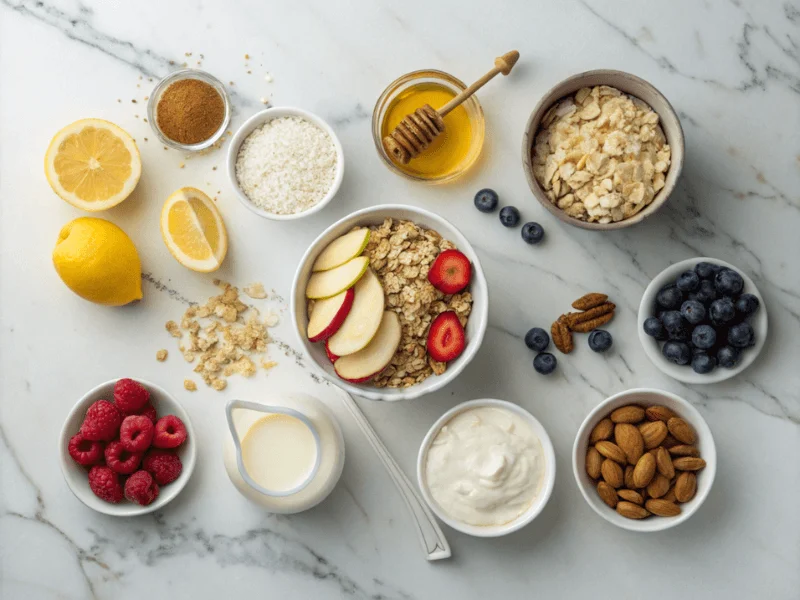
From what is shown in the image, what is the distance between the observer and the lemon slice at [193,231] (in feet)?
4.82

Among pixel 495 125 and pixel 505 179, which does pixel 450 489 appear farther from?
pixel 495 125

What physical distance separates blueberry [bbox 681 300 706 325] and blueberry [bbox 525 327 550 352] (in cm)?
→ 27

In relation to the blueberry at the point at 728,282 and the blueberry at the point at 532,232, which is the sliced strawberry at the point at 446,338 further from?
the blueberry at the point at 728,282

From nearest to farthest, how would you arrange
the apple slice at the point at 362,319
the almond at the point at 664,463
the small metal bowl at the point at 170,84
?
the apple slice at the point at 362,319
the almond at the point at 664,463
the small metal bowl at the point at 170,84

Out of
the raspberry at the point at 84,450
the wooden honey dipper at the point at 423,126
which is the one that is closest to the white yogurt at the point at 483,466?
the wooden honey dipper at the point at 423,126

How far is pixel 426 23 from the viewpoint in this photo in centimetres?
153

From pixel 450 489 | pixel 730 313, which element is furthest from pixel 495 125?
pixel 450 489

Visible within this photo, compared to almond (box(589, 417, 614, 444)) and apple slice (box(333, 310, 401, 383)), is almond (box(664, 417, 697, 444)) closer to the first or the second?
almond (box(589, 417, 614, 444))

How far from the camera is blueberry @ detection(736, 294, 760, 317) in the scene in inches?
55.3

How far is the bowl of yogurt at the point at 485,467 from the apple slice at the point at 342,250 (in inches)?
14.1

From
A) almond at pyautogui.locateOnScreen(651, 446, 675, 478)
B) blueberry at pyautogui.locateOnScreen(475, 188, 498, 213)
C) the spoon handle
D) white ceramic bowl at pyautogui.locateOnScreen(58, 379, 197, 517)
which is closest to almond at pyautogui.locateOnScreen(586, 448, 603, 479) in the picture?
almond at pyautogui.locateOnScreen(651, 446, 675, 478)

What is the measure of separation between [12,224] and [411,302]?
92cm

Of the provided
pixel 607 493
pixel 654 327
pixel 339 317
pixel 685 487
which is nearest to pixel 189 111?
pixel 339 317

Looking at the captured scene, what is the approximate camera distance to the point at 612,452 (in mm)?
1388
